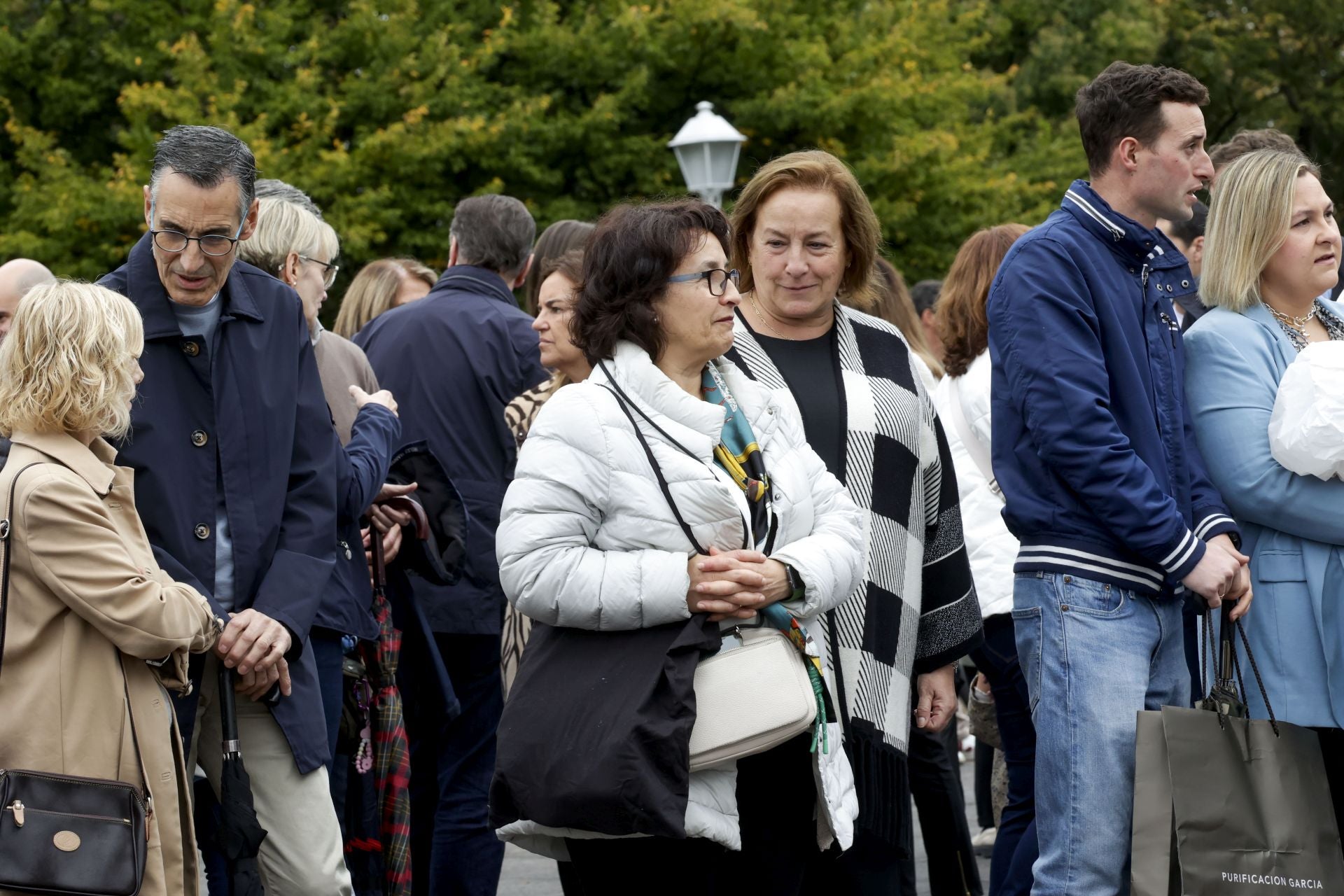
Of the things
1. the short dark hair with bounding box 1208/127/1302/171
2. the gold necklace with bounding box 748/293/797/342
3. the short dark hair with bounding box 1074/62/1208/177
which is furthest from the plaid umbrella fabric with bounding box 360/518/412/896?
the short dark hair with bounding box 1208/127/1302/171

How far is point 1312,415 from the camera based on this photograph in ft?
13.4

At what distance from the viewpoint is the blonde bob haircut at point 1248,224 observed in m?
4.46

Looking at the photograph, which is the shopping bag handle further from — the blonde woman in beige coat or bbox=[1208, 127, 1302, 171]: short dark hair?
the blonde woman in beige coat

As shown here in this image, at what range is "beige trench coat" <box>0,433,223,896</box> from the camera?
3533mm

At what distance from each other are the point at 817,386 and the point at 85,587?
1.83 meters

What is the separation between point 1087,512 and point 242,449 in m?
2.02

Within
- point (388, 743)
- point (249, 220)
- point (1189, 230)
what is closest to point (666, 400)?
point (249, 220)

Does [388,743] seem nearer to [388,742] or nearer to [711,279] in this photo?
[388,742]

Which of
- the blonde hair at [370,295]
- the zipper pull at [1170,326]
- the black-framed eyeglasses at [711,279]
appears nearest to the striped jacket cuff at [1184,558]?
the zipper pull at [1170,326]

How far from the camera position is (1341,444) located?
4.07 m

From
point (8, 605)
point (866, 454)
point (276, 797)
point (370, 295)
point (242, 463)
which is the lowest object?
point (276, 797)

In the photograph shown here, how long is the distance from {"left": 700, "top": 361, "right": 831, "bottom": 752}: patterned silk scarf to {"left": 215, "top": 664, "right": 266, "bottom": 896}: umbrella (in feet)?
4.20

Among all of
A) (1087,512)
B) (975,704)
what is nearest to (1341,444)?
(1087,512)

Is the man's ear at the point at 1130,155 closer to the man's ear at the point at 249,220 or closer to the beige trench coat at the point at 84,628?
the man's ear at the point at 249,220
